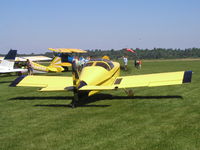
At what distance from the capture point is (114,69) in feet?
43.0

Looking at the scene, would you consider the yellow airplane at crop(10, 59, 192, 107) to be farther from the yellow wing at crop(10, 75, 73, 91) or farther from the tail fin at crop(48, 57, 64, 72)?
the tail fin at crop(48, 57, 64, 72)

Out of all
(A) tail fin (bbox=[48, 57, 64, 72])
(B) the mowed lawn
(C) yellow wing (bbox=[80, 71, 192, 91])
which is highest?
(C) yellow wing (bbox=[80, 71, 192, 91])

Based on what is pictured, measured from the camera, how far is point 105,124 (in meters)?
7.73

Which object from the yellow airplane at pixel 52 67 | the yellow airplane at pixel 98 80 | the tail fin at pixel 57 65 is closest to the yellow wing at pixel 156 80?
the yellow airplane at pixel 98 80

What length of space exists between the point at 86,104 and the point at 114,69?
2.92 metres

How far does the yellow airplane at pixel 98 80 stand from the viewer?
9859mm

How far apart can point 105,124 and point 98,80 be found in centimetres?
363

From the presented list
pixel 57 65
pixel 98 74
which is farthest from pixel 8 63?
pixel 98 74

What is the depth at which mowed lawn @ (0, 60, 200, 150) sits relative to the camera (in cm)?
612

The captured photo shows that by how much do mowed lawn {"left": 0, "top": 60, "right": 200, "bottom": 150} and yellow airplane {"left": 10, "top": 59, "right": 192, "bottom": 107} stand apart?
2.33ft

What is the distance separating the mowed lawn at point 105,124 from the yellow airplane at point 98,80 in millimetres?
710

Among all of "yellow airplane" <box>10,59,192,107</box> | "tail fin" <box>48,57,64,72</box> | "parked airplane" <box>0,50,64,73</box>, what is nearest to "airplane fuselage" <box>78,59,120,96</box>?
"yellow airplane" <box>10,59,192,107</box>

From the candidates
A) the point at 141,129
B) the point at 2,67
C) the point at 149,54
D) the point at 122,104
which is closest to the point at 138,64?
the point at 2,67

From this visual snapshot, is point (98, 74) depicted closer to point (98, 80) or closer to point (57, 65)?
point (98, 80)
